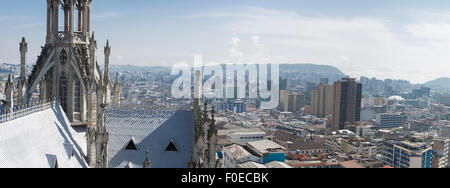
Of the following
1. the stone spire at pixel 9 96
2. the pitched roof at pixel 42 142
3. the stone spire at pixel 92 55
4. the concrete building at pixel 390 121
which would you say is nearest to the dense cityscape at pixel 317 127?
the concrete building at pixel 390 121

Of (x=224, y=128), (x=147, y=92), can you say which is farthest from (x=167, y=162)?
(x=147, y=92)

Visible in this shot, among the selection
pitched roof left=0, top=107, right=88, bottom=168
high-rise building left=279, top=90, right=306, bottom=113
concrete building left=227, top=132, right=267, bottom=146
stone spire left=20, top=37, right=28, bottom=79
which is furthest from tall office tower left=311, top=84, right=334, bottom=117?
pitched roof left=0, top=107, right=88, bottom=168

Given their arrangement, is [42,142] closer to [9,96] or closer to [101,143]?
[101,143]

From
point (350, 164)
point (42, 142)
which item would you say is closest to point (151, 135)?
point (42, 142)

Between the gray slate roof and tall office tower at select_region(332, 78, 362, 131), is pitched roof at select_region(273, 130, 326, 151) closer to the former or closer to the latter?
tall office tower at select_region(332, 78, 362, 131)

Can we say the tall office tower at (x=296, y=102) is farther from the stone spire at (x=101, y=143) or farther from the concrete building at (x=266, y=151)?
the stone spire at (x=101, y=143)

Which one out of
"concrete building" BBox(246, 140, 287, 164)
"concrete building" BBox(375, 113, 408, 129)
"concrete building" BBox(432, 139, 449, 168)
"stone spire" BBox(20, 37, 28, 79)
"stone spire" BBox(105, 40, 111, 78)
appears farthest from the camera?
"concrete building" BBox(375, 113, 408, 129)
